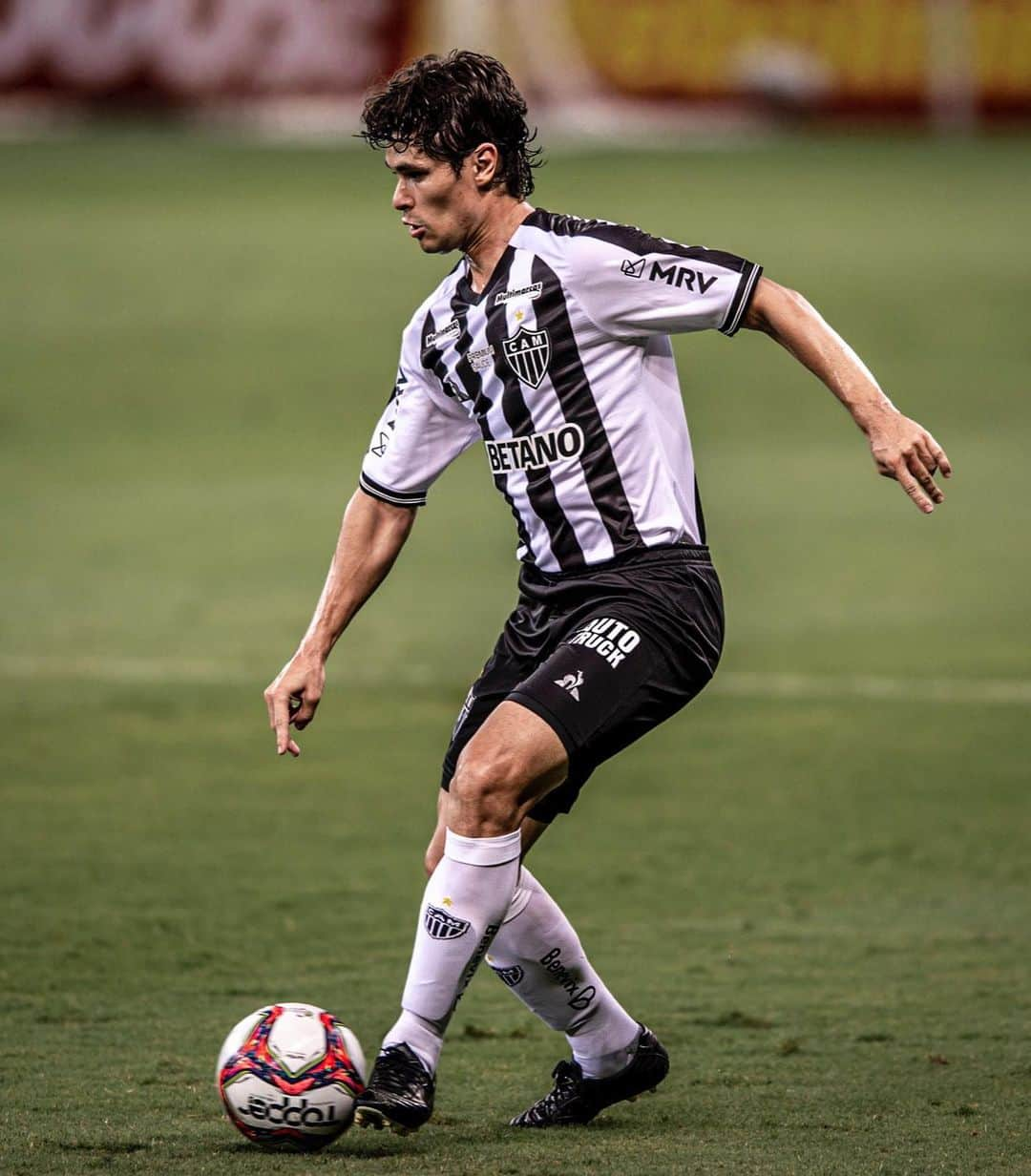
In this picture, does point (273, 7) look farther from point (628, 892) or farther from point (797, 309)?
point (797, 309)

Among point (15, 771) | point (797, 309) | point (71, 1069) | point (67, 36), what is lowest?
point (71, 1069)

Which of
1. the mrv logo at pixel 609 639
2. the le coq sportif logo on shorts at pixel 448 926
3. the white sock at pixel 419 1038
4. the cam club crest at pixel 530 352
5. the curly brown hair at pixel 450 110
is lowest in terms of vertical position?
the white sock at pixel 419 1038

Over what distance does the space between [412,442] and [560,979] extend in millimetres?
1524

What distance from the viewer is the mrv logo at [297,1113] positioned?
5191 millimetres

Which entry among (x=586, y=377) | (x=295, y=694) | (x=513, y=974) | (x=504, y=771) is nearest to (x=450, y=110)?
(x=586, y=377)

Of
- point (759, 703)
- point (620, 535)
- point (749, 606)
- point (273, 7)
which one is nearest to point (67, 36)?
point (273, 7)

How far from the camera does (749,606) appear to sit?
47.3ft

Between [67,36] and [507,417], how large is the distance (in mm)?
27649

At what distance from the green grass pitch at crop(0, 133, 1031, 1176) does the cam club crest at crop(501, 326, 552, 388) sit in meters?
1.94

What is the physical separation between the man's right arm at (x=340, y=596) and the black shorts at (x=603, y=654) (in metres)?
0.42

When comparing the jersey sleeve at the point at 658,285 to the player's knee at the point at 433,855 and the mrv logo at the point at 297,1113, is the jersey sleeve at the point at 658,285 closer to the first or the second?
the player's knee at the point at 433,855

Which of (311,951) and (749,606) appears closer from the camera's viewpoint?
(311,951)

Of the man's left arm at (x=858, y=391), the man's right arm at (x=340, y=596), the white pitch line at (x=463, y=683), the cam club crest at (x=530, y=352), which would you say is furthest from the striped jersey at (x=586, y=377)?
the white pitch line at (x=463, y=683)

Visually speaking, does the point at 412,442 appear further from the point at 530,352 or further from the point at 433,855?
the point at 433,855
